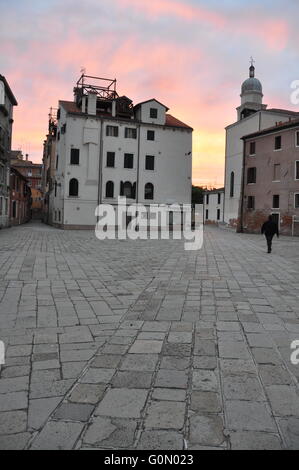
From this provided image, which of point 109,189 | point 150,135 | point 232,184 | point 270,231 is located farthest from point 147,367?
point 232,184

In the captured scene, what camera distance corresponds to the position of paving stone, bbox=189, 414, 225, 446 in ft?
9.47

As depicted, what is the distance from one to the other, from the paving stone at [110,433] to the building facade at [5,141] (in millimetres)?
33218

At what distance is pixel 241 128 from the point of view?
52.3 m

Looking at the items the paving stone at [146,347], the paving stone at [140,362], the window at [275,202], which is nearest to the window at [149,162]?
the window at [275,202]

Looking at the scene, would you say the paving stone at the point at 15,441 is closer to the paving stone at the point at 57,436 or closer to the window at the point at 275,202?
the paving stone at the point at 57,436

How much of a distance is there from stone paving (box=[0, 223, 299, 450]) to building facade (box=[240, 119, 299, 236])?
91.1ft

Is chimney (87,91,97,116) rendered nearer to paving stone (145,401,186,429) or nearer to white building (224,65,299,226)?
white building (224,65,299,226)

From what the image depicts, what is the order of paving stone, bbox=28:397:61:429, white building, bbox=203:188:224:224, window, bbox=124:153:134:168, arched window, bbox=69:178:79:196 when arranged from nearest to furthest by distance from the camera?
paving stone, bbox=28:397:61:429, arched window, bbox=69:178:79:196, window, bbox=124:153:134:168, white building, bbox=203:188:224:224

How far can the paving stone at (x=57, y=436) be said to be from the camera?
2826 millimetres

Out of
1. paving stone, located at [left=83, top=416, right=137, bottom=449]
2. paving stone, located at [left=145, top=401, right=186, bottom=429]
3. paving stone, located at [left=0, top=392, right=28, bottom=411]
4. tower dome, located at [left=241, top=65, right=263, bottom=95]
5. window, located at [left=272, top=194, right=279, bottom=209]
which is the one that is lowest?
paving stone, located at [left=0, top=392, right=28, bottom=411]

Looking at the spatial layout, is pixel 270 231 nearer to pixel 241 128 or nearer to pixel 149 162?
pixel 149 162

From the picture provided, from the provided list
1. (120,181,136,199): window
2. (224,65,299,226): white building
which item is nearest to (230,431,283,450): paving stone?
(120,181,136,199): window
